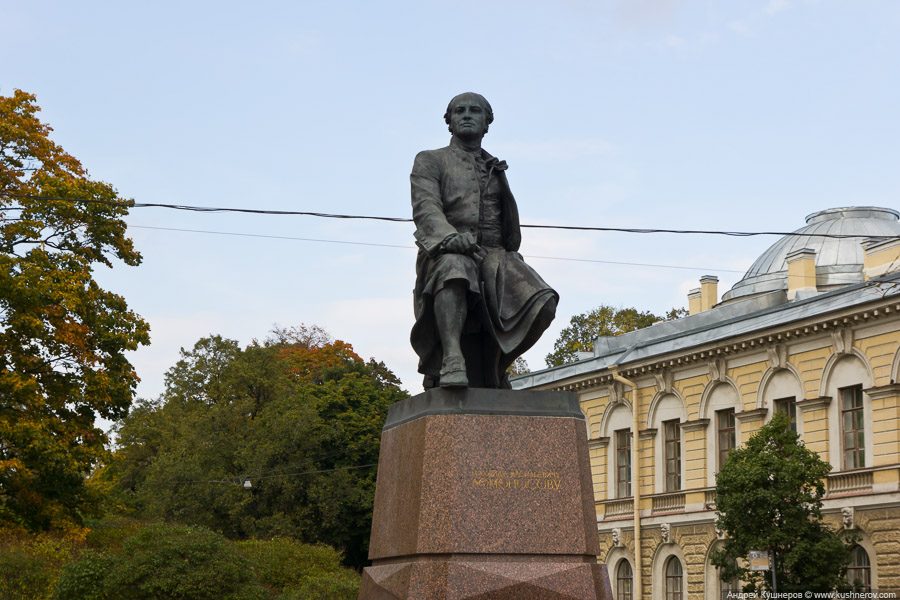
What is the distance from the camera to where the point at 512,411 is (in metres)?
8.77

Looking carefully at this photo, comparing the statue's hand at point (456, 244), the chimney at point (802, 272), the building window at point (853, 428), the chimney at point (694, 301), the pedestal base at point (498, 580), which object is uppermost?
the chimney at point (694, 301)

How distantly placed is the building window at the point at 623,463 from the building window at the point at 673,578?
10.2 feet

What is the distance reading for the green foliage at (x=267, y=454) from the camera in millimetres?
48219

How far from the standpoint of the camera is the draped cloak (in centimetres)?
921

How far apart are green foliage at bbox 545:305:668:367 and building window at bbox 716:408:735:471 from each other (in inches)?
708

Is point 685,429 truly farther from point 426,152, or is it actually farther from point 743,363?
point 426,152

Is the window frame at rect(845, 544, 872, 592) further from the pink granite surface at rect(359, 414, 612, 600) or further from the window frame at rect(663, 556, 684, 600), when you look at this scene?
the pink granite surface at rect(359, 414, 612, 600)

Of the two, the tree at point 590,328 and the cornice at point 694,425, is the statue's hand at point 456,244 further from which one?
the tree at point 590,328

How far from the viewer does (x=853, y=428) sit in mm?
32219

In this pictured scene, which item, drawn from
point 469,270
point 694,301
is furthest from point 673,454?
point 469,270

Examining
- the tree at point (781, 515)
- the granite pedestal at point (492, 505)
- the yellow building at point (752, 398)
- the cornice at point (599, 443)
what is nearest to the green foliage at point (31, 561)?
the tree at point (781, 515)

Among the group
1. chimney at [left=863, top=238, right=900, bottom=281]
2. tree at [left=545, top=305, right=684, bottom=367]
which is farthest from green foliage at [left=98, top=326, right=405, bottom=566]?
chimney at [left=863, top=238, right=900, bottom=281]

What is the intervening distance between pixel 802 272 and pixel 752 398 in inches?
334

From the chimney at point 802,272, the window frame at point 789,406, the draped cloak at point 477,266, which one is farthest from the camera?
the chimney at point 802,272
